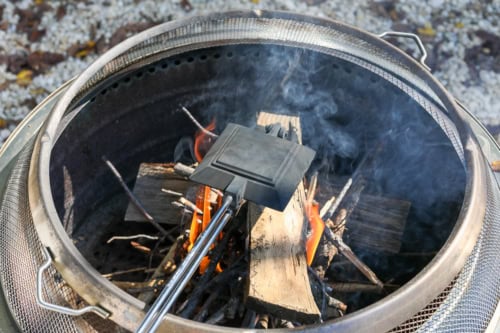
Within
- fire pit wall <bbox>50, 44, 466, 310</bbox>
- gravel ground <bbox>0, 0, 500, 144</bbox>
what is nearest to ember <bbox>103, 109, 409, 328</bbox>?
fire pit wall <bbox>50, 44, 466, 310</bbox>

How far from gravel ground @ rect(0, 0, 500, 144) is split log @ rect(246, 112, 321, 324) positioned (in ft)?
6.48

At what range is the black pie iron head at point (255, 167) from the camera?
5.19 feet

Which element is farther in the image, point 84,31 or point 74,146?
point 84,31

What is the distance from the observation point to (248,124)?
8.05ft

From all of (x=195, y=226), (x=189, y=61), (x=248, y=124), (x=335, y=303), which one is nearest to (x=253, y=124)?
(x=248, y=124)

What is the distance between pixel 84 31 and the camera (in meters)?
3.77

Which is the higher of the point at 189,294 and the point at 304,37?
the point at 304,37

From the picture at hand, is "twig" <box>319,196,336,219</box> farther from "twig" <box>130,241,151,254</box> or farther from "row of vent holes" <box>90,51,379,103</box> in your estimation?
"twig" <box>130,241,151,254</box>

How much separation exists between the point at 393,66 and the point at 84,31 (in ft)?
8.04

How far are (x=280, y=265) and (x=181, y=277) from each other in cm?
Answer: 37

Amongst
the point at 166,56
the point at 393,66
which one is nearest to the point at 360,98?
the point at 393,66

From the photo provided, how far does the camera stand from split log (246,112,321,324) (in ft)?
5.16

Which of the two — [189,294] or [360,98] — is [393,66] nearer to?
[360,98]

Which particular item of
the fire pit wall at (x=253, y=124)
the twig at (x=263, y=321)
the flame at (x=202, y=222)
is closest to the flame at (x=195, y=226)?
the flame at (x=202, y=222)
